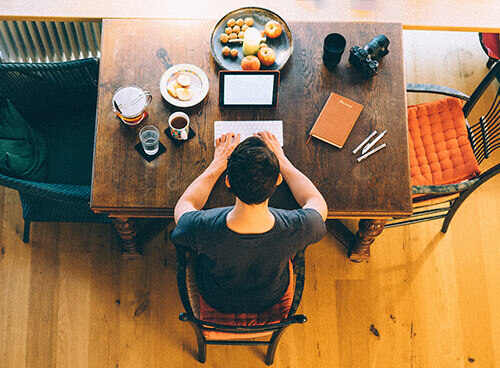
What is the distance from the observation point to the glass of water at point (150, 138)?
69.0 inches

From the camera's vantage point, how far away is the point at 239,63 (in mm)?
1938

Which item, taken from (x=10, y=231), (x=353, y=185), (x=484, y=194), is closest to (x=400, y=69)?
(x=353, y=185)

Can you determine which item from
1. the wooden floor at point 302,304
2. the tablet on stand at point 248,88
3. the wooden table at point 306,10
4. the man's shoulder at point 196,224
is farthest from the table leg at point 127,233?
the wooden table at point 306,10

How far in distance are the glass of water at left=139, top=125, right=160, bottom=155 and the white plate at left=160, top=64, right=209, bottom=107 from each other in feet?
0.47

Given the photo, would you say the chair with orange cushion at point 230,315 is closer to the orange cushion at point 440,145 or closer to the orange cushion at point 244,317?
the orange cushion at point 244,317

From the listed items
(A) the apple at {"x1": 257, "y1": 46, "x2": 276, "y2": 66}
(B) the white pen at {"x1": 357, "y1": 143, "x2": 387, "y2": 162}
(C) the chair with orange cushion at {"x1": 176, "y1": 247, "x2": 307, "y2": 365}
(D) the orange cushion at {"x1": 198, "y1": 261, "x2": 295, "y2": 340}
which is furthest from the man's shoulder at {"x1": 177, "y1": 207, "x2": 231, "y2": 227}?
(A) the apple at {"x1": 257, "y1": 46, "x2": 276, "y2": 66}

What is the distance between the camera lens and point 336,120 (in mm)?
1845

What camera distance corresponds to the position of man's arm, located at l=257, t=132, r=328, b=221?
5.36 ft

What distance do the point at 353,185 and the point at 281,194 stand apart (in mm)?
283

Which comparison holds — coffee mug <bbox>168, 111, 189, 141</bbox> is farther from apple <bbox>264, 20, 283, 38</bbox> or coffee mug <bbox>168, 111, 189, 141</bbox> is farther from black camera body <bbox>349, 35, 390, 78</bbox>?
black camera body <bbox>349, 35, 390, 78</bbox>

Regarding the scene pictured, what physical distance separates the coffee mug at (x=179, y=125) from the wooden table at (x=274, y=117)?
0.04 metres

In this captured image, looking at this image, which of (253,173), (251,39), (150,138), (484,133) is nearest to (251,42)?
(251,39)

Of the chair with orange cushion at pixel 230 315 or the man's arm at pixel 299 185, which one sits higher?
the man's arm at pixel 299 185

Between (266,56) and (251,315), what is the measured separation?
1.02m
